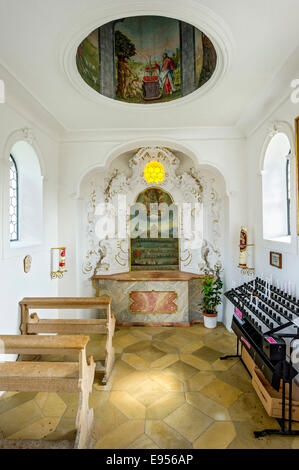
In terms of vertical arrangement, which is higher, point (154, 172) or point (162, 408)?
point (154, 172)

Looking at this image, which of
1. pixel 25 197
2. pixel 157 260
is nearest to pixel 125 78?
pixel 25 197

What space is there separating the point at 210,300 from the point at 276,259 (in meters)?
2.23

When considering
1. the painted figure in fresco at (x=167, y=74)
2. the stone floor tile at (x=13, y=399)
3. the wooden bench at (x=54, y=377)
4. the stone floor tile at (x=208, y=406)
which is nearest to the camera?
the wooden bench at (x=54, y=377)

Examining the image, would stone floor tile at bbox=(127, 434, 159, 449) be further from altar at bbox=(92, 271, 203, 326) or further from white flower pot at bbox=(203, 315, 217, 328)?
white flower pot at bbox=(203, 315, 217, 328)

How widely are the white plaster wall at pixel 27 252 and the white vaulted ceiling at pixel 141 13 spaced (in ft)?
2.05

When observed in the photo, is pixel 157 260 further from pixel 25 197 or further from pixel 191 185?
pixel 25 197

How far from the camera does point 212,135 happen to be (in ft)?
18.3

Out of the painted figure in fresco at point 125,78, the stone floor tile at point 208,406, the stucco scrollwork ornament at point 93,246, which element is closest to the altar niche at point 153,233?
the stucco scrollwork ornament at point 93,246

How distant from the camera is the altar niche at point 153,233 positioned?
6613 millimetres

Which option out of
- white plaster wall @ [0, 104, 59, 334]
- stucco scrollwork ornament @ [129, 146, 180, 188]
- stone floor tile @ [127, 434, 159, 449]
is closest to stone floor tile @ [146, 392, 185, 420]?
stone floor tile @ [127, 434, 159, 449]

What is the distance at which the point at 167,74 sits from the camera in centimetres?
429

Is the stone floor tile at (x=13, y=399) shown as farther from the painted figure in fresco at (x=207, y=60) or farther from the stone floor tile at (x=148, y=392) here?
the painted figure in fresco at (x=207, y=60)
